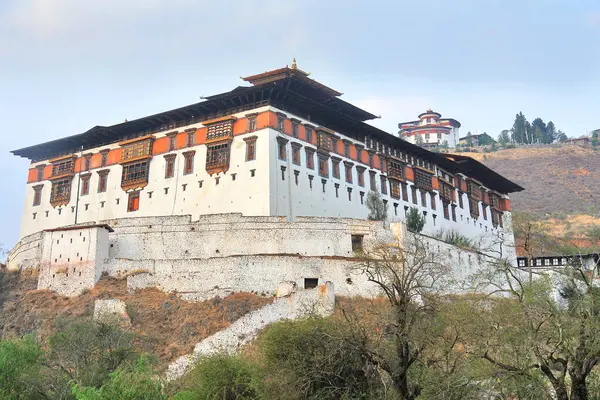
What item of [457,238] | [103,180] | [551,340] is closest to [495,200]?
[457,238]

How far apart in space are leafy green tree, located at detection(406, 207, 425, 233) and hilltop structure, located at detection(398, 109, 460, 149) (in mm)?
85147

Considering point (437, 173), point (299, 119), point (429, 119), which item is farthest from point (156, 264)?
point (429, 119)

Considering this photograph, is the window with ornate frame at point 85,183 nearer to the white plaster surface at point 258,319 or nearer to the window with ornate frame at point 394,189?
the window with ornate frame at point 394,189

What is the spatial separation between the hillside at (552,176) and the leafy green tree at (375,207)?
52.8m

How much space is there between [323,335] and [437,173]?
46111mm

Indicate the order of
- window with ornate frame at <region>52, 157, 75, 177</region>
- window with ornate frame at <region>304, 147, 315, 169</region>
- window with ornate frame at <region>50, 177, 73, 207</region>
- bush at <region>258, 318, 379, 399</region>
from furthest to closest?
window with ornate frame at <region>52, 157, 75, 177</region>, window with ornate frame at <region>50, 177, 73, 207</region>, window with ornate frame at <region>304, 147, 315, 169</region>, bush at <region>258, 318, 379, 399</region>

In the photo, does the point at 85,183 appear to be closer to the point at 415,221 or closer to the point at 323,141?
the point at 323,141

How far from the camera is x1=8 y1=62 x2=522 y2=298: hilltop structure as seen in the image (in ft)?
156

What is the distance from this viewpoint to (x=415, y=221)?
61.3 metres

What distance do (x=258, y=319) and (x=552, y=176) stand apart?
99.5 m

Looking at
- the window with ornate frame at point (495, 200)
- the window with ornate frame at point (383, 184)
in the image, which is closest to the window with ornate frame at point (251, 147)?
the window with ornate frame at point (383, 184)

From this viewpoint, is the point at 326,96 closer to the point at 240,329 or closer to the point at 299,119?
the point at 299,119

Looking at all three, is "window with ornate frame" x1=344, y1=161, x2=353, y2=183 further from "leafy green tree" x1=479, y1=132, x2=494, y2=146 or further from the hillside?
"leafy green tree" x1=479, y1=132, x2=494, y2=146

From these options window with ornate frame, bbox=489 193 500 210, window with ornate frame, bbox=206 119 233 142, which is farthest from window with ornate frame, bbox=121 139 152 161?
window with ornate frame, bbox=489 193 500 210
